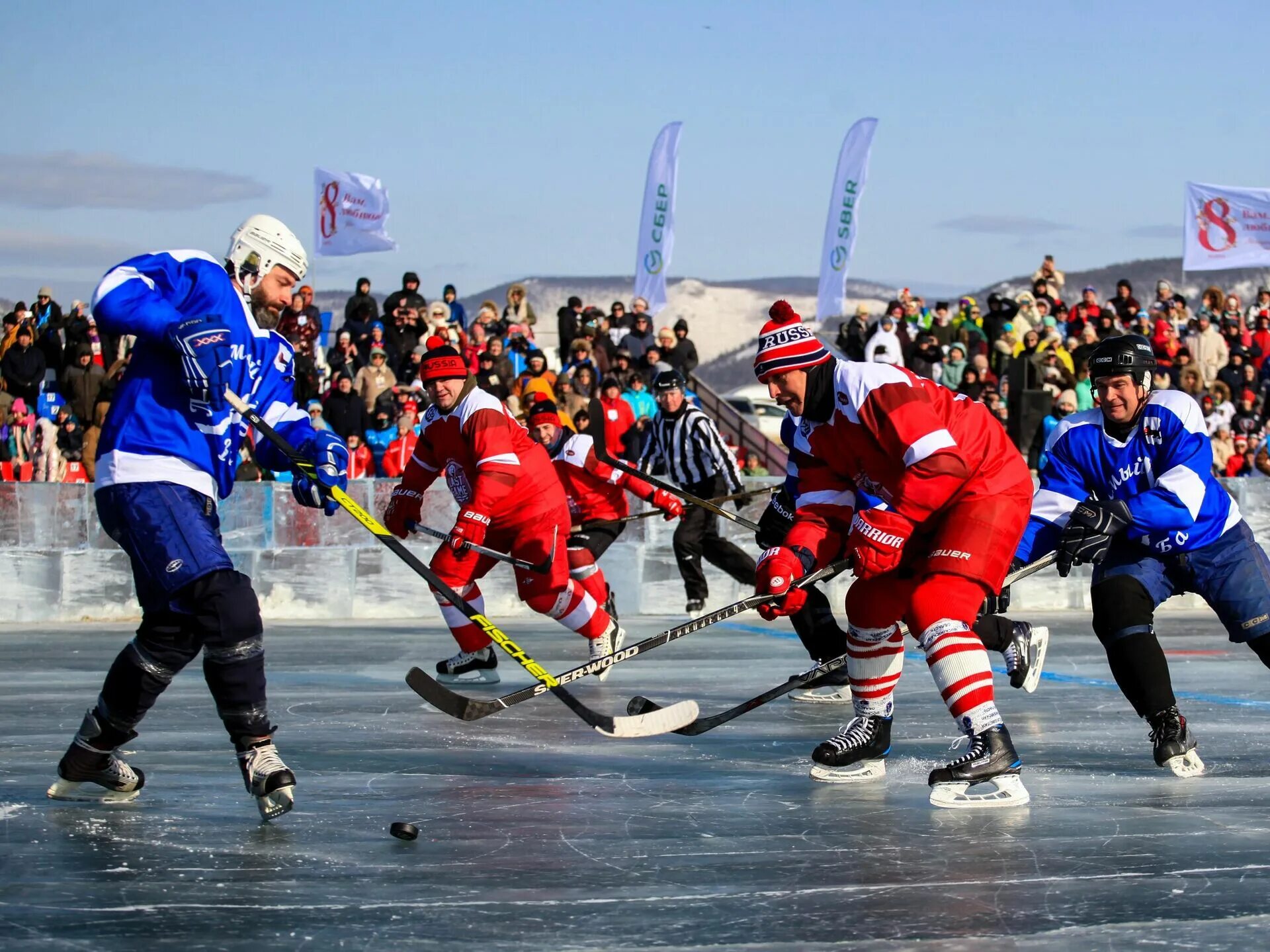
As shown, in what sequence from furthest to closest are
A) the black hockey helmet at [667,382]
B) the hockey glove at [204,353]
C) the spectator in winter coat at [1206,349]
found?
the spectator in winter coat at [1206,349] < the black hockey helmet at [667,382] < the hockey glove at [204,353]

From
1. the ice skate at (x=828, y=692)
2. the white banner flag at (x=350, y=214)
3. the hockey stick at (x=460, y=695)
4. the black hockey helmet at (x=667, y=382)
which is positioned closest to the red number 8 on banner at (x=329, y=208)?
the white banner flag at (x=350, y=214)

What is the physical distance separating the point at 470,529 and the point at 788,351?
10.0 feet

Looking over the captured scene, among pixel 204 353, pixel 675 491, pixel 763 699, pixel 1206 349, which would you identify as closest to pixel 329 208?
pixel 675 491

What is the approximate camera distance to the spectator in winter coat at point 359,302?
15148 millimetres

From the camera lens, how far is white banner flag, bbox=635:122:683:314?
62.9 ft

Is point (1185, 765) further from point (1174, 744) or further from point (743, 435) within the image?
point (743, 435)

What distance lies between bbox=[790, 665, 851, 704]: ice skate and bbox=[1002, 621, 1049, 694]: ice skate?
787 mm

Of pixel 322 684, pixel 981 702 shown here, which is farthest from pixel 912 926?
pixel 322 684

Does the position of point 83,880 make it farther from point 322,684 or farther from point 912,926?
point 322,684

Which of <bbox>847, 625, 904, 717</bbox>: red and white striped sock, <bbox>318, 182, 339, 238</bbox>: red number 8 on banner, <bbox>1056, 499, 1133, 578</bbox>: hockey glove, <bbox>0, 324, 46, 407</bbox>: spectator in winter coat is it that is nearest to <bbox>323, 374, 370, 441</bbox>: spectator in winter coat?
<bbox>0, 324, 46, 407</bbox>: spectator in winter coat

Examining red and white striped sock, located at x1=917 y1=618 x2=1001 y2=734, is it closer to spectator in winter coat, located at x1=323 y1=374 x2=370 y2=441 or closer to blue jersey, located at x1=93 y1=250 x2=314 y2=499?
blue jersey, located at x1=93 y1=250 x2=314 y2=499

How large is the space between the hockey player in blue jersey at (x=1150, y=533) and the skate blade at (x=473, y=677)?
11.4 feet

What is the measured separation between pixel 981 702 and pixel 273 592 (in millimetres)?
7731

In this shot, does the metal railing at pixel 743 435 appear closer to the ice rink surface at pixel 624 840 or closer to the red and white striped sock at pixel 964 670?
the ice rink surface at pixel 624 840
